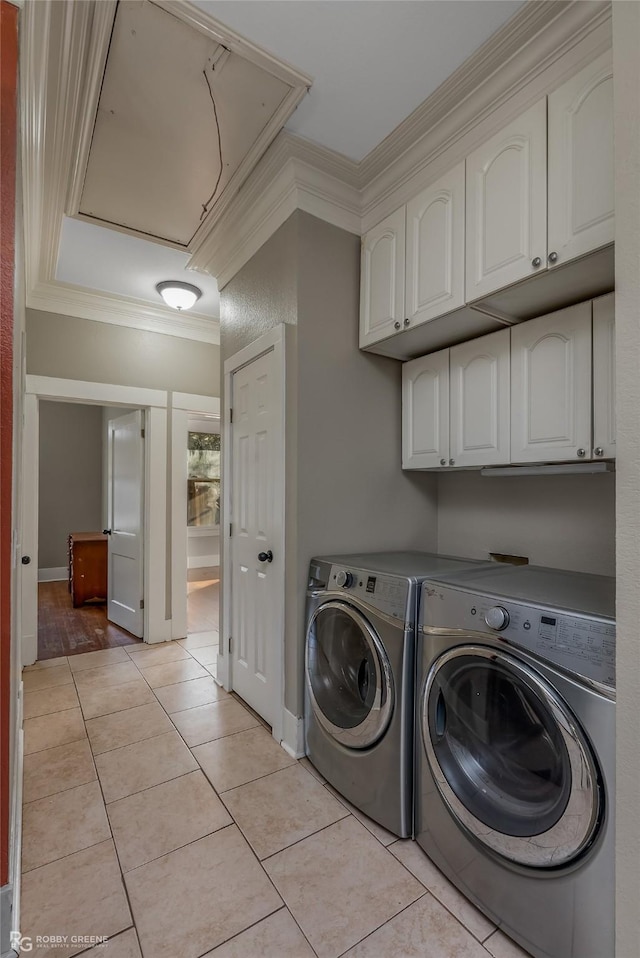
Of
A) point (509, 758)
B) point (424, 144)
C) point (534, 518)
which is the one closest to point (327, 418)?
point (534, 518)

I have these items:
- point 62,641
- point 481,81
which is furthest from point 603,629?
point 62,641

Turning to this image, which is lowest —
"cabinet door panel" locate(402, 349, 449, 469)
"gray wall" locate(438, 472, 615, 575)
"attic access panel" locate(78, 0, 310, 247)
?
"gray wall" locate(438, 472, 615, 575)

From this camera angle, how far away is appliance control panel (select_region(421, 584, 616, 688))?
1.07m

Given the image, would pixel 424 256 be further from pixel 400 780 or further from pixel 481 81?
pixel 400 780

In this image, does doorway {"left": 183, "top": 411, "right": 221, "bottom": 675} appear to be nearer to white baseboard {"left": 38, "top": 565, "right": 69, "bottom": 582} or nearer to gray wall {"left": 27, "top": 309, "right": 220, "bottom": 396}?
white baseboard {"left": 38, "top": 565, "right": 69, "bottom": 582}

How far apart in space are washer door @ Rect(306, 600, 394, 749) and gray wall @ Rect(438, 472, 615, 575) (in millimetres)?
929

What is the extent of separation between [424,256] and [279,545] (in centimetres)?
148

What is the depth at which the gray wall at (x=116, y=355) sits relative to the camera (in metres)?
3.38

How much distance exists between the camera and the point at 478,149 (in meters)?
1.70

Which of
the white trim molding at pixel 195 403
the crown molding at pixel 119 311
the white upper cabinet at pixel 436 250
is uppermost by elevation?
the crown molding at pixel 119 311

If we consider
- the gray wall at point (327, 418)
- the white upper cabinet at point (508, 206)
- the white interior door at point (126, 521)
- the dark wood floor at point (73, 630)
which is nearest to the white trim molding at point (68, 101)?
the gray wall at point (327, 418)

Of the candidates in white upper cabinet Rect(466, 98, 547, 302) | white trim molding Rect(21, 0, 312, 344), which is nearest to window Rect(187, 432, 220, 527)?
white trim molding Rect(21, 0, 312, 344)

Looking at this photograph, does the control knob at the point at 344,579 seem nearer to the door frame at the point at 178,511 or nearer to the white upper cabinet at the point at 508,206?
the white upper cabinet at the point at 508,206

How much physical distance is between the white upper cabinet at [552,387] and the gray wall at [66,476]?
263 inches
